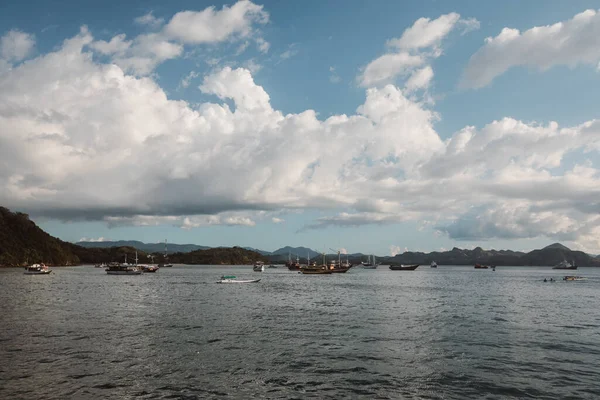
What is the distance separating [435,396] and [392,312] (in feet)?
135

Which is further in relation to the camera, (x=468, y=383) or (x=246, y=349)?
(x=246, y=349)

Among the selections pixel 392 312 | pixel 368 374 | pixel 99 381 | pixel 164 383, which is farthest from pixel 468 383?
pixel 392 312

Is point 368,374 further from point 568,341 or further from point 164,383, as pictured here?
point 568,341

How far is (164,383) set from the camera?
91.0 feet

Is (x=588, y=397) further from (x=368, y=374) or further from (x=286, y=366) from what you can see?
(x=286, y=366)

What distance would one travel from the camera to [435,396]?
25.7m

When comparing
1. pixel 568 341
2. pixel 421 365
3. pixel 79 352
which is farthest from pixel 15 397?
pixel 568 341

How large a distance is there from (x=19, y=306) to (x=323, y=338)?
2175 inches

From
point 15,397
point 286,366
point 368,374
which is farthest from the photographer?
point 286,366

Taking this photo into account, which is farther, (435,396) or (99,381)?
(99,381)

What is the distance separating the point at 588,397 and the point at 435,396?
9.27 metres

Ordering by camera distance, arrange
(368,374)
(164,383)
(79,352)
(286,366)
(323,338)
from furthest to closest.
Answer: (323,338)
(79,352)
(286,366)
(368,374)
(164,383)

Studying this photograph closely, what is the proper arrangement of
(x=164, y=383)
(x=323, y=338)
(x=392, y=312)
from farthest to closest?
(x=392, y=312) < (x=323, y=338) < (x=164, y=383)

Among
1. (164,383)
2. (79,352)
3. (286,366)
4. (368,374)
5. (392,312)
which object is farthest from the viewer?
(392,312)
